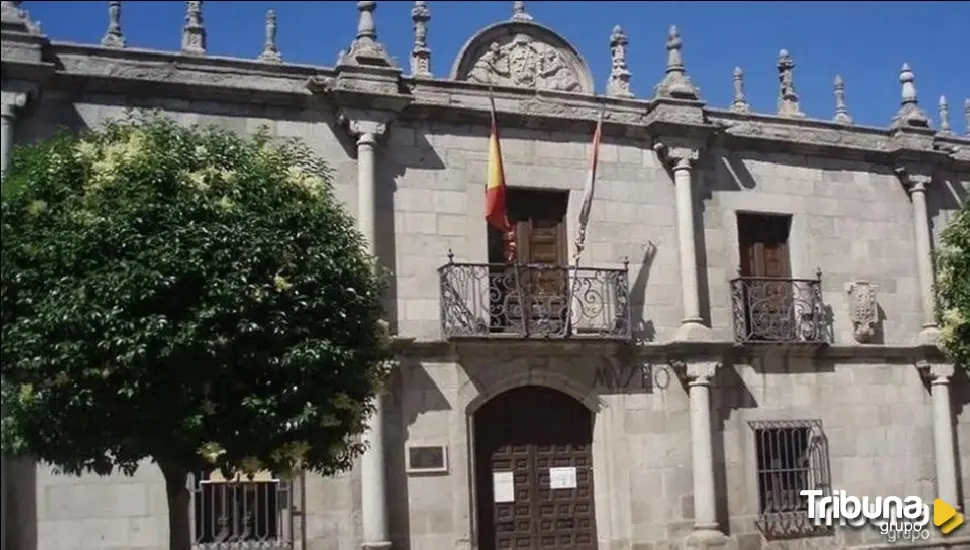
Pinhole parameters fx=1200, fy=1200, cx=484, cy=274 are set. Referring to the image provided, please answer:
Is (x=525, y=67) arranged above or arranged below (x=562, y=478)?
above

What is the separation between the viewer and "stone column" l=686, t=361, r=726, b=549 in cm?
1446

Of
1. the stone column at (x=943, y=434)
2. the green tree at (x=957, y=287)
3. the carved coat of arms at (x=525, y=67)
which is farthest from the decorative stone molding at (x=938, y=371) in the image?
the carved coat of arms at (x=525, y=67)

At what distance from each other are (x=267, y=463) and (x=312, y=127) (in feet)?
17.9

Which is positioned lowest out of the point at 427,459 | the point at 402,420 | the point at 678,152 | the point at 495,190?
the point at 427,459

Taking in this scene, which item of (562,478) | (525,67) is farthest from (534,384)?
(525,67)

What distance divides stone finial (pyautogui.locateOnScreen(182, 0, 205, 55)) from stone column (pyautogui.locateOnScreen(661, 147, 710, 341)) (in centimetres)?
584

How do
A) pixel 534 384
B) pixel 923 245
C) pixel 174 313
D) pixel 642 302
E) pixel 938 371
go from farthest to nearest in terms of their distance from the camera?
pixel 923 245 < pixel 938 371 < pixel 642 302 < pixel 534 384 < pixel 174 313

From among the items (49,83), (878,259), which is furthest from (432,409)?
(878,259)

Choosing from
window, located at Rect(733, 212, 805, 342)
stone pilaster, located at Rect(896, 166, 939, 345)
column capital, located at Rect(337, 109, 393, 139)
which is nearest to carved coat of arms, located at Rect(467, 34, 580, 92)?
column capital, located at Rect(337, 109, 393, 139)

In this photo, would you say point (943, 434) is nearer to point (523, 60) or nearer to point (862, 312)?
point (862, 312)

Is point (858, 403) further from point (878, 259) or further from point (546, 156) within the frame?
point (546, 156)

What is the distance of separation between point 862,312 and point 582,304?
4.17 metres

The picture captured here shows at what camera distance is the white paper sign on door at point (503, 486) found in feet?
46.4

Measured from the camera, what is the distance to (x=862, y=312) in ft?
52.5
